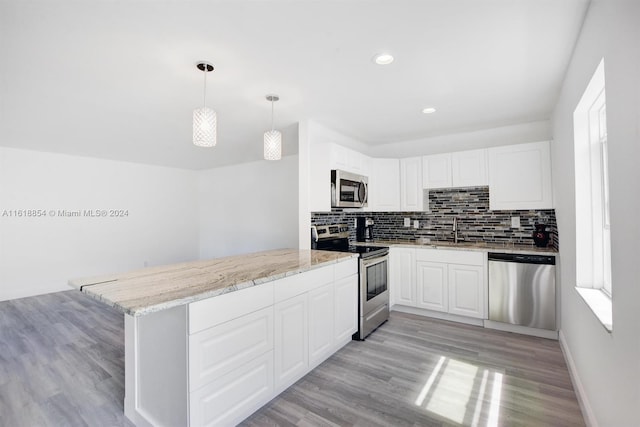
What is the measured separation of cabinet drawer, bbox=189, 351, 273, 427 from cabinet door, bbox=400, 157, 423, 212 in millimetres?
2839

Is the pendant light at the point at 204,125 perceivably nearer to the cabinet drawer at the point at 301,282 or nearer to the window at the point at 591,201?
the cabinet drawer at the point at 301,282

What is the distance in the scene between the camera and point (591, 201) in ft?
6.63

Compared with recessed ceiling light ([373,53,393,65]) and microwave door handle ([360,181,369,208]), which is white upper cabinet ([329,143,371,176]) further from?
recessed ceiling light ([373,53,393,65])

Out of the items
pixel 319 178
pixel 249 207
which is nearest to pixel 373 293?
pixel 319 178

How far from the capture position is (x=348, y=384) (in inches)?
86.3

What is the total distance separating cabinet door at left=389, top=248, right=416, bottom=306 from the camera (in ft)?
12.1

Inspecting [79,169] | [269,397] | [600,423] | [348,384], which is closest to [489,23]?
[600,423]

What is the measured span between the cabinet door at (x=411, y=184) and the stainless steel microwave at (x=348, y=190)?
54 cm

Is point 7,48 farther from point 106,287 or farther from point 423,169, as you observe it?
point 423,169

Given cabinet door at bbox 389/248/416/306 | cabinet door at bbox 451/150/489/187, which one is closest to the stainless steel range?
cabinet door at bbox 389/248/416/306

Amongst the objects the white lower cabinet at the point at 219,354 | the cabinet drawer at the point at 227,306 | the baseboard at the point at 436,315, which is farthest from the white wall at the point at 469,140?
the cabinet drawer at the point at 227,306

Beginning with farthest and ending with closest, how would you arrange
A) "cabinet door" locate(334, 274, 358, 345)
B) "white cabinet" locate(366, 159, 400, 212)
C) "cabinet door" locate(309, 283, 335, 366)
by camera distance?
"white cabinet" locate(366, 159, 400, 212), "cabinet door" locate(334, 274, 358, 345), "cabinet door" locate(309, 283, 335, 366)

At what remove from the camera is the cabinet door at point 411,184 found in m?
4.00

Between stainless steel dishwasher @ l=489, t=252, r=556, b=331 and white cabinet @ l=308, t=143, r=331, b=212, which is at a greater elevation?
white cabinet @ l=308, t=143, r=331, b=212
